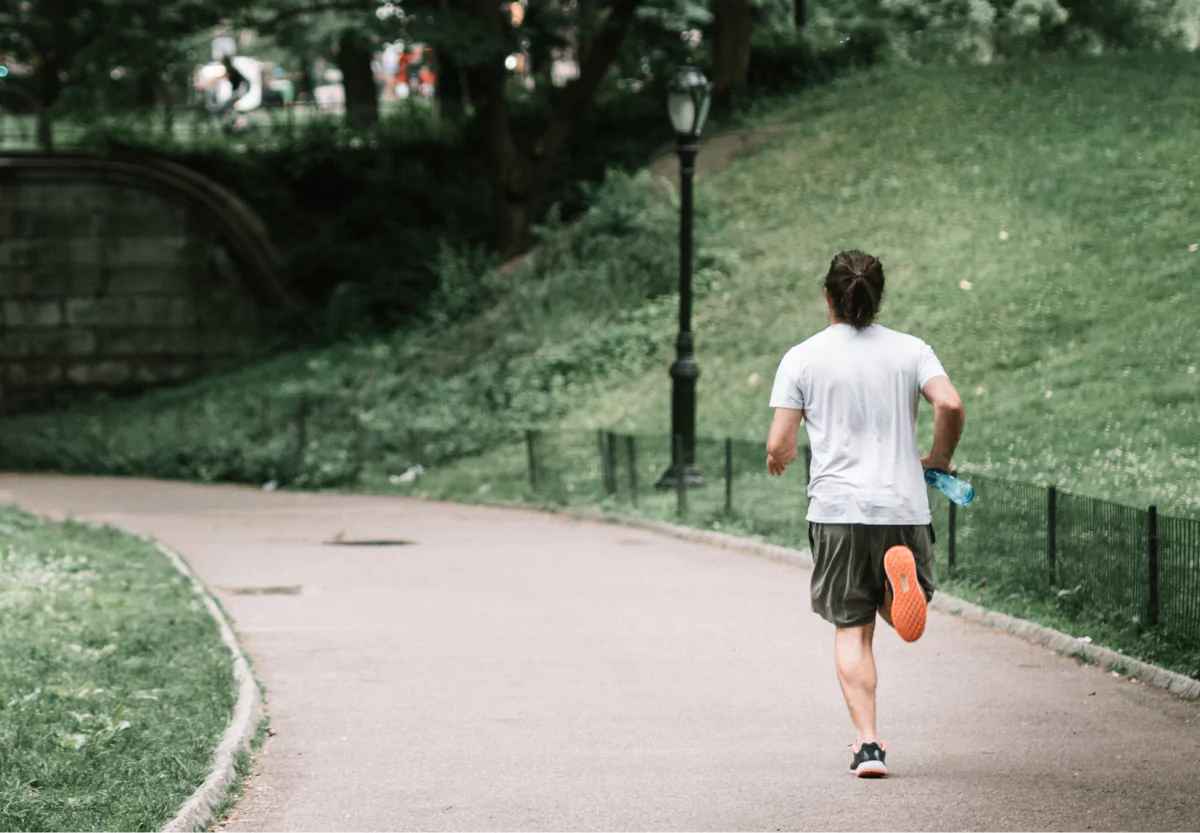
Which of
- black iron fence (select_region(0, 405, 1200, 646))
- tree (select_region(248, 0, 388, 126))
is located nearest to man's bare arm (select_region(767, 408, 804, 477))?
black iron fence (select_region(0, 405, 1200, 646))

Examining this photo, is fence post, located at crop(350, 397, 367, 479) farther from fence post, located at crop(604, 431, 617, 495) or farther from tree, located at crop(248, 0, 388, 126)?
tree, located at crop(248, 0, 388, 126)

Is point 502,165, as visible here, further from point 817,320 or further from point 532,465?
point 532,465

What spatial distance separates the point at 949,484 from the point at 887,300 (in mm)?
16161

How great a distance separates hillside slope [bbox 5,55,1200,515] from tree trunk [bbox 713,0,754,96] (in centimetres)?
187

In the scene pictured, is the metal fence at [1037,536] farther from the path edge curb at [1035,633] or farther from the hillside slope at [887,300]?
the hillside slope at [887,300]

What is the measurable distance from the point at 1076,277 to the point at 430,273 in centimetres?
1433

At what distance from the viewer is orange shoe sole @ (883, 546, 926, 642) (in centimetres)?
574

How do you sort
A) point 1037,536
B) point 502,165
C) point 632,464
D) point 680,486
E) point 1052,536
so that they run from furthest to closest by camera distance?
point 502,165
point 632,464
point 680,486
point 1037,536
point 1052,536

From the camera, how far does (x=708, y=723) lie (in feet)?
23.7

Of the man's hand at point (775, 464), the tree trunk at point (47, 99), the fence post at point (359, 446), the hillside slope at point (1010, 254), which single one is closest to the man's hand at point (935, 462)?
the man's hand at point (775, 464)

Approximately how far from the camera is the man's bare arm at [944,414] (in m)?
5.80

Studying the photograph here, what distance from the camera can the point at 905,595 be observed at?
575cm

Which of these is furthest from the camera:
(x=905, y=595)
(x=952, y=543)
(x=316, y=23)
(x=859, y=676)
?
(x=316, y=23)

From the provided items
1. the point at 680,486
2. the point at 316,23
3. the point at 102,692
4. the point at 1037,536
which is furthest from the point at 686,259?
the point at 316,23
